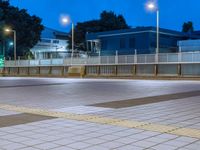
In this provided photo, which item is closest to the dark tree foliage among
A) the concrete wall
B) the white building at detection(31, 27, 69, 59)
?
the white building at detection(31, 27, 69, 59)

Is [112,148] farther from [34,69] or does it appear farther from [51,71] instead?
[34,69]

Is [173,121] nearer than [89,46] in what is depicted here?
Yes

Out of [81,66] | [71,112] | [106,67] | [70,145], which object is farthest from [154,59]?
[70,145]

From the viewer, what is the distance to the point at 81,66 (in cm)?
4284

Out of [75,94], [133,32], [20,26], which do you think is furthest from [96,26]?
[75,94]

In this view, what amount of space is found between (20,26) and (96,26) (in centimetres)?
1794

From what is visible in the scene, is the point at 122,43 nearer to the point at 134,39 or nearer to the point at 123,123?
the point at 134,39

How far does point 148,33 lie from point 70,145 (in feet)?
158

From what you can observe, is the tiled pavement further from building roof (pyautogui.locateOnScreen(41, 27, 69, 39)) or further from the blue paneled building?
building roof (pyautogui.locateOnScreen(41, 27, 69, 39))

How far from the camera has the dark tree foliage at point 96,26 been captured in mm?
78188

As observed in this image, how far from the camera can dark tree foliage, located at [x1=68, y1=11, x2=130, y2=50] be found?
78188mm

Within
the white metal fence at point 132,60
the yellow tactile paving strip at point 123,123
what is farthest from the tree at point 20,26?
the yellow tactile paving strip at point 123,123

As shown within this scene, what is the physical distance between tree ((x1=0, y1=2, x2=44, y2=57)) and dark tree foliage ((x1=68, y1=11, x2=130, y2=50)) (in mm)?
8831

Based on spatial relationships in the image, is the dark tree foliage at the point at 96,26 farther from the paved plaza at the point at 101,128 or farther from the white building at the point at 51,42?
the paved plaza at the point at 101,128
